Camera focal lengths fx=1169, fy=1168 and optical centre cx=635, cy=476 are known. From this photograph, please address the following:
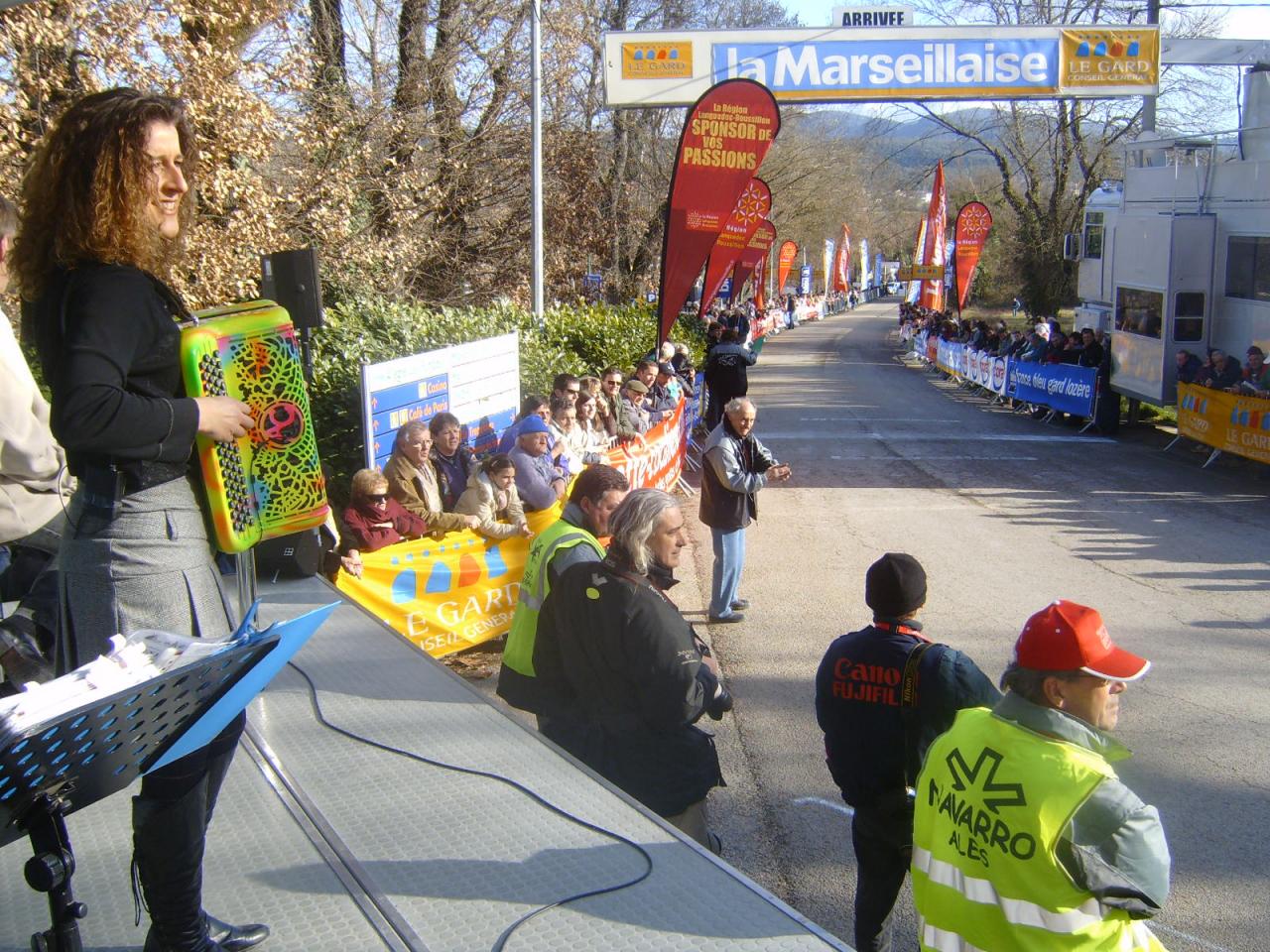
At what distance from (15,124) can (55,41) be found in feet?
2.72

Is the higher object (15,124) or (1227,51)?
(1227,51)

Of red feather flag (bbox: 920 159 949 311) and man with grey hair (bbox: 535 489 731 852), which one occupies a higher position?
red feather flag (bbox: 920 159 949 311)

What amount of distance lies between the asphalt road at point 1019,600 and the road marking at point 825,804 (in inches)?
0.5

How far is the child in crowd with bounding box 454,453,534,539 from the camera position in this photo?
819 cm

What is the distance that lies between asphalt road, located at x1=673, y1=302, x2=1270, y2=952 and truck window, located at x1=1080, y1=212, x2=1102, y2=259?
23.6 ft

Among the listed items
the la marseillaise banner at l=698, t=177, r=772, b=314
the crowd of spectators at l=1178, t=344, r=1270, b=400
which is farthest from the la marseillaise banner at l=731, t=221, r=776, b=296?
the crowd of spectators at l=1178, t=344, r=1270, b=400

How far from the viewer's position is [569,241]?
2544 centimetres

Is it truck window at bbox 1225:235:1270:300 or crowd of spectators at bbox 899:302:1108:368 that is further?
crowd of spectators at bbox 899:302:1108:368

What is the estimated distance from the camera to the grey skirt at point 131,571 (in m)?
2.38

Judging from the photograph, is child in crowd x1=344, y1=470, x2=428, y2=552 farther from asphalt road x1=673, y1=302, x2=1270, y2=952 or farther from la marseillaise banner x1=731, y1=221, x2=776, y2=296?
la marseillaise banner x1=731, y1=221, x2=776, y2=296

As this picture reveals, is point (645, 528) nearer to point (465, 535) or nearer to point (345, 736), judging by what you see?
point (345, 736)

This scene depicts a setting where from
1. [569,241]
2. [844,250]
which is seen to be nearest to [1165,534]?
[569,241]

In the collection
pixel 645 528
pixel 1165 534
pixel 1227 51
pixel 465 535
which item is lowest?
pixel 1165 534

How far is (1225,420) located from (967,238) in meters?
18.8
